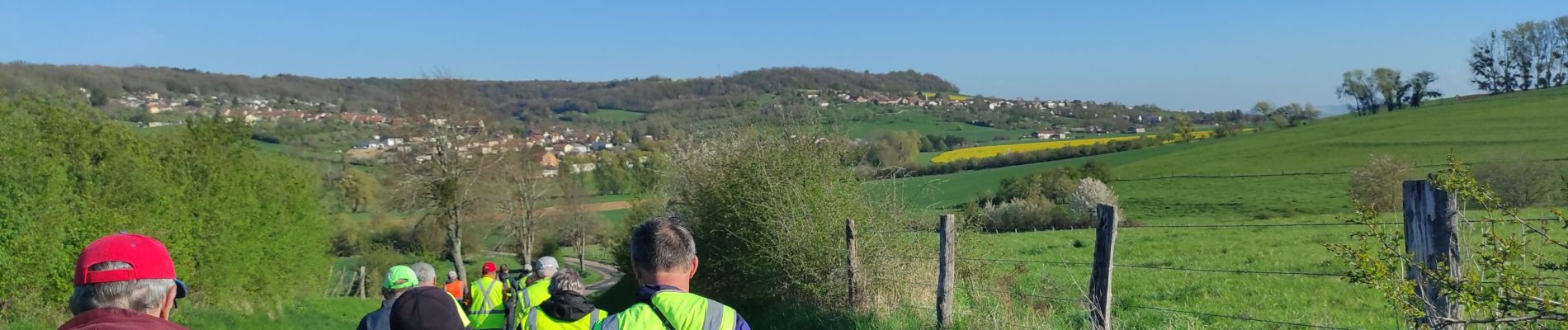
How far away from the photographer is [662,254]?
315cm

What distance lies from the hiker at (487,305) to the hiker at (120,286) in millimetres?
4390

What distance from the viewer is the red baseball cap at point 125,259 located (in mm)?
2678

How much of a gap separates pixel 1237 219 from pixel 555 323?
3437 cm

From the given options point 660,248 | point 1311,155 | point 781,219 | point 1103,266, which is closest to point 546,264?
point 1103,266

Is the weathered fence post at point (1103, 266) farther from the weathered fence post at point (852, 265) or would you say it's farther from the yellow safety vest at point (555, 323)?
the weathered fence post at point (852, 265)

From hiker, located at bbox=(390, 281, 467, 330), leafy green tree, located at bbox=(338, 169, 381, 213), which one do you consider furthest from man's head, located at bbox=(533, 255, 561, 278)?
leafy green tree, located at bbox=(338, 169, 381, 213)

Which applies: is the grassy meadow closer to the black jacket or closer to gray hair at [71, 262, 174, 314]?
the black jacket

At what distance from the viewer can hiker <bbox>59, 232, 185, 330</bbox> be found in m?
2.66

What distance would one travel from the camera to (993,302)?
8.47 metres

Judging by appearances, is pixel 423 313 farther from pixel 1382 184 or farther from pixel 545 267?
pixel 1382 184

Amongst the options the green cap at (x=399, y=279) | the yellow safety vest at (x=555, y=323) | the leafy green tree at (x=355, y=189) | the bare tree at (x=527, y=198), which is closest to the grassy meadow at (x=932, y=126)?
the leafy green tree at (x=355, y=189)

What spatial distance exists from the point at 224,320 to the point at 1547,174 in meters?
39.0

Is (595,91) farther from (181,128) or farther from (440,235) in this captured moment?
(181,128)

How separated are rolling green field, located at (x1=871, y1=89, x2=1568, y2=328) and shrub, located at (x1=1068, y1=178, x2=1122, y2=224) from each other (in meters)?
1.75
